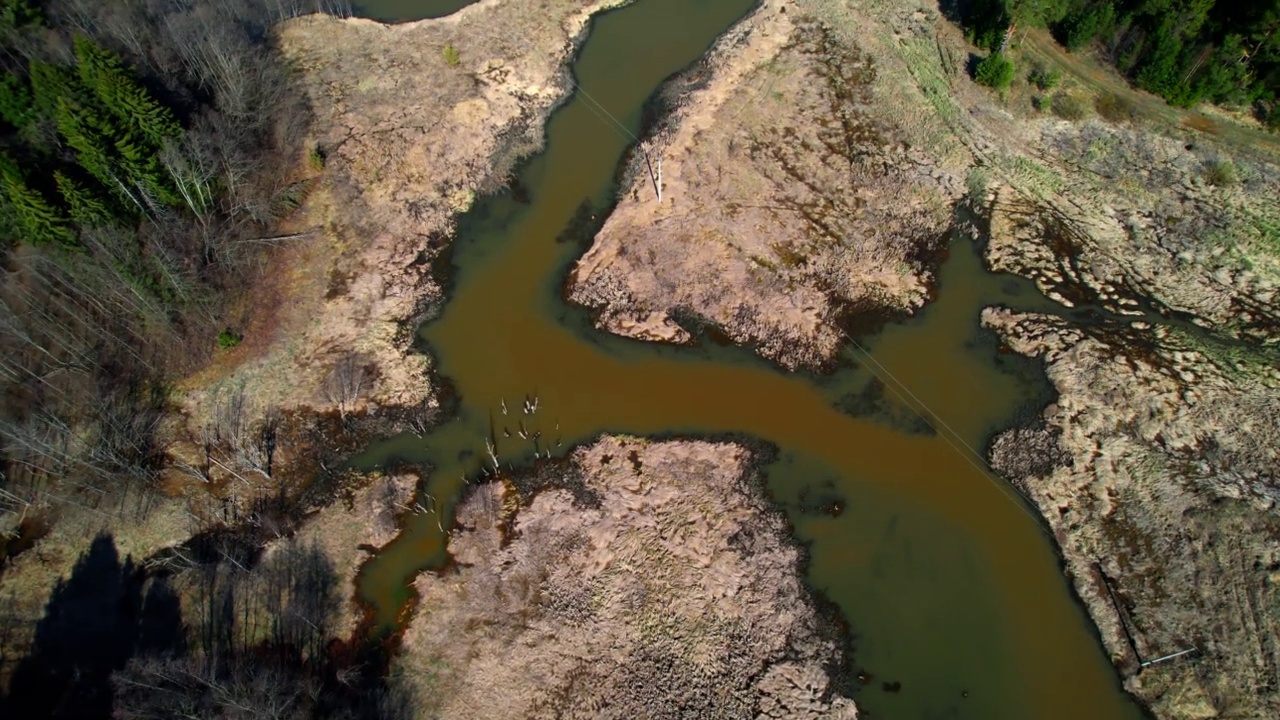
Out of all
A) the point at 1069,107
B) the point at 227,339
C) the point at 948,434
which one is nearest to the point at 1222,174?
the point at 1069,107

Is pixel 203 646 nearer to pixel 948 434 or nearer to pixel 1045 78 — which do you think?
pixel 948 434

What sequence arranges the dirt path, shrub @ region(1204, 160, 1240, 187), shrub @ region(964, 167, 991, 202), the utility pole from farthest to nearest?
the dirt path < shrub @ region(964, 167, 991, 202) < the utility pole < shrub @ region(1204, 160, 1240, 187)

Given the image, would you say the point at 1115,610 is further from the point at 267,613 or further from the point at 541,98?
the point at 541,98

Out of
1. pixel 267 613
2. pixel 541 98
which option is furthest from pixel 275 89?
pixel 267 613

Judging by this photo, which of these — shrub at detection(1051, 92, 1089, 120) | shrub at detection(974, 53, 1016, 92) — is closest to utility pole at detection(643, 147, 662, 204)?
shrub at detection(974, 53, 1016, 92)

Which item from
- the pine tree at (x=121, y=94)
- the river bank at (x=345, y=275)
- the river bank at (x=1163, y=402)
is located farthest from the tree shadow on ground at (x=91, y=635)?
the river bank at (x=1163, y=402)

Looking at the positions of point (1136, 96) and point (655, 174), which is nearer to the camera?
point (655, 174)

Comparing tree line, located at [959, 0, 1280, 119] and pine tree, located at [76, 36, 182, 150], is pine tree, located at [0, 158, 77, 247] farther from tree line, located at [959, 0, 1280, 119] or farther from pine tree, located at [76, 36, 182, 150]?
tree line, located at [959, 0, 1280, 119]
